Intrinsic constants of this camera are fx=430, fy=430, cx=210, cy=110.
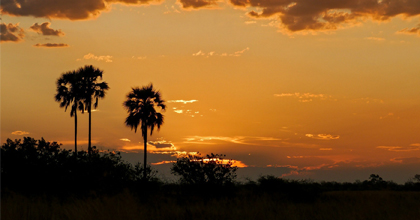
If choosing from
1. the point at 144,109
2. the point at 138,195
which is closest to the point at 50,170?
the point at 138,195

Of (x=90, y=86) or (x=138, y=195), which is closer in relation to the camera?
(x=138, y=195)

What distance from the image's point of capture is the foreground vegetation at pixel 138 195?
50.4 ft

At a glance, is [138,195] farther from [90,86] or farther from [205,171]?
[90,86]

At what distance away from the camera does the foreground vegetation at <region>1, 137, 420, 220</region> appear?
15367 mm

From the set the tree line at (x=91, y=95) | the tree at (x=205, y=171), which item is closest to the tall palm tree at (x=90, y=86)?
the tree line at (x=91, y=95)

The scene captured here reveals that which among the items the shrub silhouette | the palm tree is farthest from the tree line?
the shrub silhouette

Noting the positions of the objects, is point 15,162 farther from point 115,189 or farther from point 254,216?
point 254,216

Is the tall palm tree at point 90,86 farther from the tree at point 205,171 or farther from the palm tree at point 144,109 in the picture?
the tree at point 205,171

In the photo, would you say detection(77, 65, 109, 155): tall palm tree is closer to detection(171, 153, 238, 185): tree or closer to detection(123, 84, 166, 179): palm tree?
detection(123, 84, 166, 179): palm tree

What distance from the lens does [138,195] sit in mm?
21516

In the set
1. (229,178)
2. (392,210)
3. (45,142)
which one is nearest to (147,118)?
(229,178)

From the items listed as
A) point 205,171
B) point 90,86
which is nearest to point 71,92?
point 90,86

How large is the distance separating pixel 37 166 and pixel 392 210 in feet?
59.1

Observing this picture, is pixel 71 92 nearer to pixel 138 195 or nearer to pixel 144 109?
pixel 144 109
